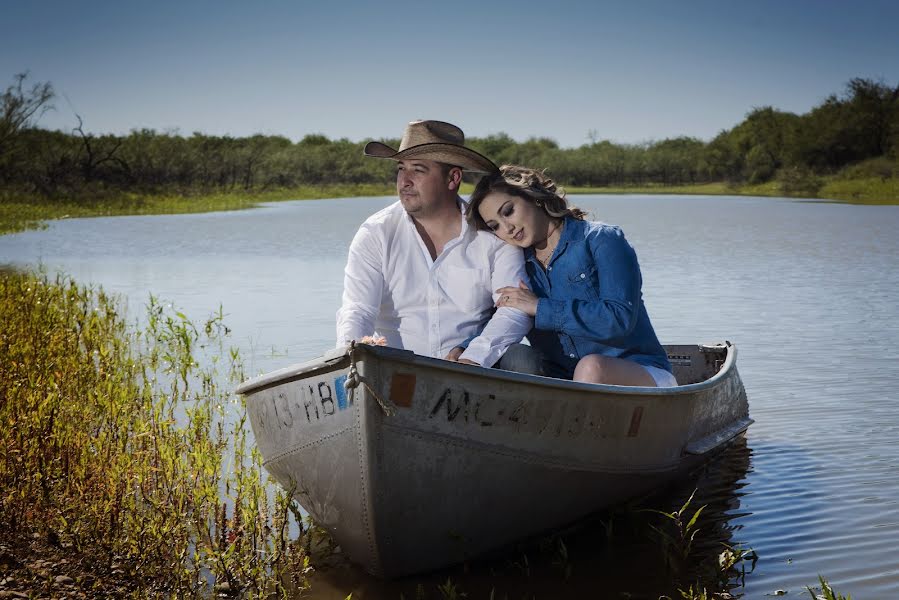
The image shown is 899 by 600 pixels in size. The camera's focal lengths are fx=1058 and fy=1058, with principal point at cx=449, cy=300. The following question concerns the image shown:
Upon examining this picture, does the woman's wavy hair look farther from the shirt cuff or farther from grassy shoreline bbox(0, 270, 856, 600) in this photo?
grassy shoreline bbox(0, 270, 856, 600)

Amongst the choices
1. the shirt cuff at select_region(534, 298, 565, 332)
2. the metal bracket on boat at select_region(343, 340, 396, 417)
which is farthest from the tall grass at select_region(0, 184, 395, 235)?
the metal bracket on boat at select_region(343, 340, 396, 417)

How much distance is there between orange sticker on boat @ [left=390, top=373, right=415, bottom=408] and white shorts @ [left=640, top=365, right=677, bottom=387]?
162cm

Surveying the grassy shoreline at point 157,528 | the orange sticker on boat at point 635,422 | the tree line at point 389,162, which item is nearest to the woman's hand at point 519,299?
the orange sticker on boat at point 635,422

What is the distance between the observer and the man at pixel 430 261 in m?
5.11

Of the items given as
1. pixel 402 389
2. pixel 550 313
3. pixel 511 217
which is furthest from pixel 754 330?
pixel 402 389

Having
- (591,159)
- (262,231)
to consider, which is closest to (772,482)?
(262,231)

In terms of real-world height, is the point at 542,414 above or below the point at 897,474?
above

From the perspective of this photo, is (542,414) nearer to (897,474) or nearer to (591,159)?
(897,474)

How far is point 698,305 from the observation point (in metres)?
14.0

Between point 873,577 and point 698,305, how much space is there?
30.7 feet

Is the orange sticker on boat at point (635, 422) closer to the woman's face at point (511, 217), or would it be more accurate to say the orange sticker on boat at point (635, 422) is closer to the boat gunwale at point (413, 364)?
the boat gunwale at point (413, 364)

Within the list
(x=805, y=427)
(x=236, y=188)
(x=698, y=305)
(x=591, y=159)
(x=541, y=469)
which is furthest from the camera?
(x=591, y=159)

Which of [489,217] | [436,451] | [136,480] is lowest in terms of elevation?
[136,480]

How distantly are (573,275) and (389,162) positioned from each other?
73830 millimetres
